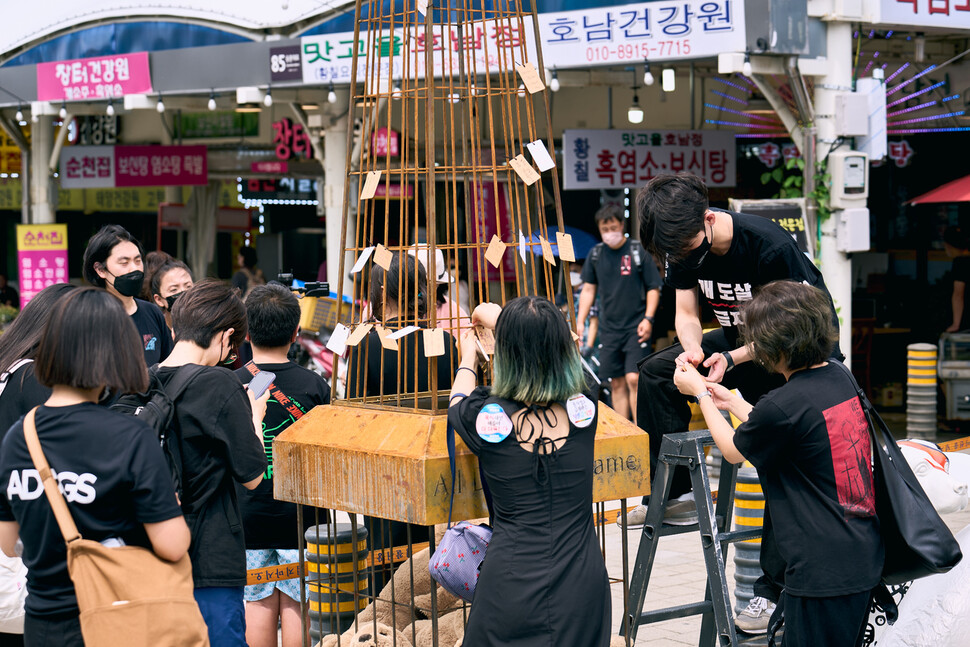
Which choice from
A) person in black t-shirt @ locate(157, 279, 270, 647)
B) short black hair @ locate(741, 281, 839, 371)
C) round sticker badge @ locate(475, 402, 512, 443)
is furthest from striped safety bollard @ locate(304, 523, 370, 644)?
short black hair @ locate(741, 281, 839, 371)

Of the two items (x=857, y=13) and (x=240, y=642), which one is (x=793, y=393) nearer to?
(x=240, y=642)

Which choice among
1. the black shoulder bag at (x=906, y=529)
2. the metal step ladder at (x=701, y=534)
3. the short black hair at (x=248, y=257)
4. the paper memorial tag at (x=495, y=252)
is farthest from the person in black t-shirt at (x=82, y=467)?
the short black hair at (x=248, y=257)

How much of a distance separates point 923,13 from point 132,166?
10731mm

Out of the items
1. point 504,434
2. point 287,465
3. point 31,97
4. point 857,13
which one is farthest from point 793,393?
point 31,97

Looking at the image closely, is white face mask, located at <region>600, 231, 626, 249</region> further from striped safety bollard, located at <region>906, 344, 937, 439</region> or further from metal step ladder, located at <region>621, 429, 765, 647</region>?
metal step ladder, located at <region>621, 429, 765, 647</region>

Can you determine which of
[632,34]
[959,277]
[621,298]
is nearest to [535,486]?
[621,298]

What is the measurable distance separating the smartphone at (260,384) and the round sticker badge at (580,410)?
114cm

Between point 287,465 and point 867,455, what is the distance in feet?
6.29

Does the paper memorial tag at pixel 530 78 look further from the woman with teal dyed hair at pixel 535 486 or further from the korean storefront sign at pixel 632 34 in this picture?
the korean storefront sign at pixel 632 34

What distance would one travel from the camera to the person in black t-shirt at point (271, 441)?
4445 mm

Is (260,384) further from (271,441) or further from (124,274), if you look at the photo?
(124,274)

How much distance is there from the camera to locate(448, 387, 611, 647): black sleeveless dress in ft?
10.8

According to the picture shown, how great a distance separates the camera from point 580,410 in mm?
3383

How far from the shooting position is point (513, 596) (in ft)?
10.8
